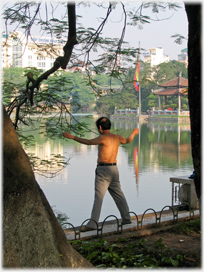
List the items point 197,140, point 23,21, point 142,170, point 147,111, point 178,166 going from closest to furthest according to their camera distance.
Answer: point 197,140 → point 23,21 → point 142,170 → point 178,166 → point 147,111

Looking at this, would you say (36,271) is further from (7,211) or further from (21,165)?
(21,165)

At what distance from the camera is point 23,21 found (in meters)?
5.65

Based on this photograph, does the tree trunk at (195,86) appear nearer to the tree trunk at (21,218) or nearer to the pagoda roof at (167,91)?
the tree trunk at (21,218)

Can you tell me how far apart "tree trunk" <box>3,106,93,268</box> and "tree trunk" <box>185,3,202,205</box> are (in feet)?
3.18

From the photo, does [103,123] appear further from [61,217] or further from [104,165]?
[61,217]

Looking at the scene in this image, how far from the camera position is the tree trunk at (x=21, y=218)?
7.38 ft

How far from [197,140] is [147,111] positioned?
145 ft

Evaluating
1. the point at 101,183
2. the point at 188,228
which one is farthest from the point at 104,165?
the point at 188,228

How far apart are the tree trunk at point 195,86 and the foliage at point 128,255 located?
74cm

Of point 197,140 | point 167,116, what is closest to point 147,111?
point 167,116

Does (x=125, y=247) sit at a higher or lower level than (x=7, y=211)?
lower

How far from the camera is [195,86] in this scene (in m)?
2.27

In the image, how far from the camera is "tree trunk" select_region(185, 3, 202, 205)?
7.36ft

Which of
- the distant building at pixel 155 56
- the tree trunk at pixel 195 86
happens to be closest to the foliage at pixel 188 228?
the tree trunk at pixel 195 86
